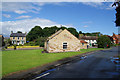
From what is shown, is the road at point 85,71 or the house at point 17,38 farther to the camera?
the house at point 17,38

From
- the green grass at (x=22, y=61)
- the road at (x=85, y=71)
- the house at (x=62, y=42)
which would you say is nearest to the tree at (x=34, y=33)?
the house at (x=62, y=42)

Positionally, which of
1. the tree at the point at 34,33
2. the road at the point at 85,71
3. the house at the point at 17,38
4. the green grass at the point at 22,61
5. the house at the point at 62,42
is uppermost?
the tree at the point at 34,33

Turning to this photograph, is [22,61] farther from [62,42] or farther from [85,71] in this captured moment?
[62,42]

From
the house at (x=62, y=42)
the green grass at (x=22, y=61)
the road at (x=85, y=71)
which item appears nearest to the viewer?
the road at (x=85, y=71)

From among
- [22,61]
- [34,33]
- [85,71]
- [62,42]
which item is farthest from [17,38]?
[85,71]

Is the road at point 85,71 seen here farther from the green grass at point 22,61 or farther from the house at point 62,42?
the house at point 62,42

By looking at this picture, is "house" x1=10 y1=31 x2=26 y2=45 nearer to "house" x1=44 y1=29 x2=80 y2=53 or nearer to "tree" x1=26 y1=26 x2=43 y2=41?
"tree" x1=26 y1=26 x2=43 y2=41

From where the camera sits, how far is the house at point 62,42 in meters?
28.8

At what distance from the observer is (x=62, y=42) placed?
2978cm

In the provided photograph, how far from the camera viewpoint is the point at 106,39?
54.9 meters

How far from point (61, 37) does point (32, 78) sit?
2107 centimetres

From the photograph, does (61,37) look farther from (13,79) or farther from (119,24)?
(13,79)

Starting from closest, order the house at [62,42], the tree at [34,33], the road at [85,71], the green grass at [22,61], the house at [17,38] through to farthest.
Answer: the road at [85,71] → the green grass at [22,61] → the house at [62,42] → the house at [17,38] → the tree at [34,33]

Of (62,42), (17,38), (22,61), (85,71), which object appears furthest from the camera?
(17,38)
